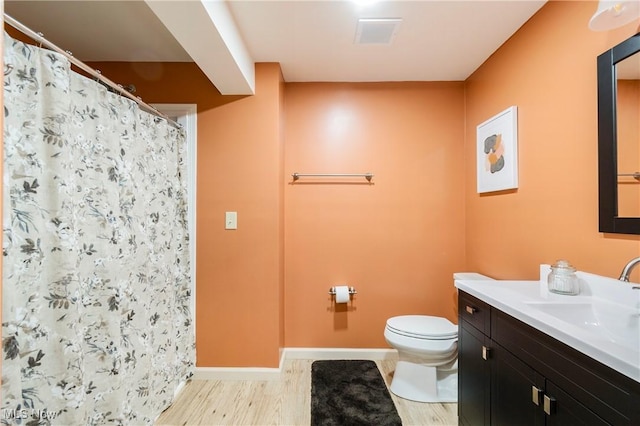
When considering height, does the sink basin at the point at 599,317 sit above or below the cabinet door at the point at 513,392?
above

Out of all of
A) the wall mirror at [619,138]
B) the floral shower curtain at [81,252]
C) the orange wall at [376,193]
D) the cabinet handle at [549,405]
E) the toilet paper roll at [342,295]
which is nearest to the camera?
the cabinet handle at [549,405]

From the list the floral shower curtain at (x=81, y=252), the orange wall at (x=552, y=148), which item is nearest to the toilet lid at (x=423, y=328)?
the orange wall at (x=552, y=148)

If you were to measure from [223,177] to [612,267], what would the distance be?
7.13 feet

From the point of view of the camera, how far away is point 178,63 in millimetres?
2154

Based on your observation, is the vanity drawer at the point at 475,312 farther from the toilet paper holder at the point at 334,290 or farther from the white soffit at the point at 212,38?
the white soffit at the point at 212,38

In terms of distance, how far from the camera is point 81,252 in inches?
49.4

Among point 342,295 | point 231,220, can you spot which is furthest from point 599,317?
point 231,220

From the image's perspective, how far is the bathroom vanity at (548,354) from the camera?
772mm

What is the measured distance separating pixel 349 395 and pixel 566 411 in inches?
50.4

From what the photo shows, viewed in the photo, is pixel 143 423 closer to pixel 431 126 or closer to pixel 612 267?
pixel 612 267

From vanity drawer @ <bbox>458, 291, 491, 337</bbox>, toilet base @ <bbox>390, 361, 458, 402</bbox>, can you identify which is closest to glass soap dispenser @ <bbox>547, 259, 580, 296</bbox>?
vanity drawer @ <bbox>458, 291, 491, 337</bbox>

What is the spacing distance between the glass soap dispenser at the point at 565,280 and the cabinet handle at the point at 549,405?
54cm

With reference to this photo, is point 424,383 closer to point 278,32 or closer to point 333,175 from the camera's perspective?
point 333,175

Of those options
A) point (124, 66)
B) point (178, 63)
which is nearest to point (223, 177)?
point (178, 63)
